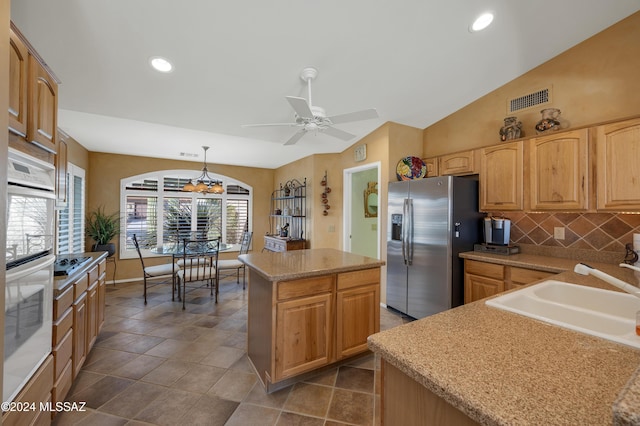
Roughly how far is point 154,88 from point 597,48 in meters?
4.25

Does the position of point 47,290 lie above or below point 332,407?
above

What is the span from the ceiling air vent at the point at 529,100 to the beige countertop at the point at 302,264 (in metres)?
2.43

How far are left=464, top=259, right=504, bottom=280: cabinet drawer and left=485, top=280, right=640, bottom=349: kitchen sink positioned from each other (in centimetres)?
110

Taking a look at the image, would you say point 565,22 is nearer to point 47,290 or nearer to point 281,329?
point 281,329

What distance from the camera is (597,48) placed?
2545 millimetres

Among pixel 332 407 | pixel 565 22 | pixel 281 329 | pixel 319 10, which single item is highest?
pixel 565 22

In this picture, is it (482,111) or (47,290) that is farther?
(482,111)

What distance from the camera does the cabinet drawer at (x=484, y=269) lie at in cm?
263

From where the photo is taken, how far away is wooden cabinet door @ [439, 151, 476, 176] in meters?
3.21

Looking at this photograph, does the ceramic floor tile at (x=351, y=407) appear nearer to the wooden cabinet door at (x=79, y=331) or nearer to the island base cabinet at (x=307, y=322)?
the island base cabinet at (x=307, y=322)

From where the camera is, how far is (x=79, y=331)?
2.06 metres

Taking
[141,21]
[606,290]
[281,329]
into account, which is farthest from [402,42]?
[281,329]

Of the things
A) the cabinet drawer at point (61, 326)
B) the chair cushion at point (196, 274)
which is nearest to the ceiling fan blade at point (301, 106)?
the cabinet drawer at point (61, 326)

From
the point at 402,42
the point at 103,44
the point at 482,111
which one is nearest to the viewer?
the point at 103,44
